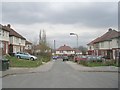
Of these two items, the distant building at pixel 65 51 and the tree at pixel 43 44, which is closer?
the tree at pixel 43 44

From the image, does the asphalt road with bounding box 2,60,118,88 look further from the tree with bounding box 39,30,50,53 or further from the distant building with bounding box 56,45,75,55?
the distant building with bounding box 56,45,75,55

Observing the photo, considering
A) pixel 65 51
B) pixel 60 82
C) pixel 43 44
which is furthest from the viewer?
pixel 65 51

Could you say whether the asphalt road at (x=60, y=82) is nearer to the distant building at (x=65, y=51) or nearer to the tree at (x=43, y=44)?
the tree at (x=43, y=44)

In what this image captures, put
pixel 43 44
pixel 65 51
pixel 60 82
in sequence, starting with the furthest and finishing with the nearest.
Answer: pixel 65 51, pixel 43 44, pixel 60 82

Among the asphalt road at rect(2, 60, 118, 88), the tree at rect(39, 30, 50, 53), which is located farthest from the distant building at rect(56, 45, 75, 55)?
the asphalt road at rect(2, 60, 118, 88)

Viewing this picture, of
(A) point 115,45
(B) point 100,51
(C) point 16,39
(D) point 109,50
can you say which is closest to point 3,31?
(C) point 16,39

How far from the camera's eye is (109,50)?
85750 millimetres

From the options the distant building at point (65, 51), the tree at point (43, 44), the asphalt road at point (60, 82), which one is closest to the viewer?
the asphalt road at point (60, 82)

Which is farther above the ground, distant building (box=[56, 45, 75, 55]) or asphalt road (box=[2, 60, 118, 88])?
distant building (box=[56, 45, 75, 55])

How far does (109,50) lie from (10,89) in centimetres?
7400

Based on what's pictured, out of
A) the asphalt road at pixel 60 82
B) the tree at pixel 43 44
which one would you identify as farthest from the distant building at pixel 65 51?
the asphalt road at pixel 60 82

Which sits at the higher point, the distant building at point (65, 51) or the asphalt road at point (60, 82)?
the distant building at point (65, 51)

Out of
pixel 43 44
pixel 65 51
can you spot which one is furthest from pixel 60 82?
pixel 65 51

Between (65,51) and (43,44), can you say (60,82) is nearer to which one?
(43,44)
